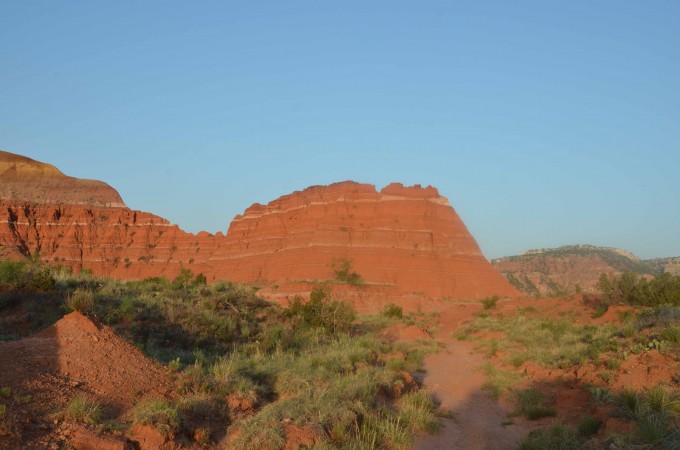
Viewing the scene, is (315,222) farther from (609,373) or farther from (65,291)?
(609,373)

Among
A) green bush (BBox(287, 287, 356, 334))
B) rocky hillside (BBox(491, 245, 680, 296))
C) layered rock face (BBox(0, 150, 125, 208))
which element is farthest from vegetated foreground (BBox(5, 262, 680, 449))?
layered rock face (BBox(0, 150, 125, 208))

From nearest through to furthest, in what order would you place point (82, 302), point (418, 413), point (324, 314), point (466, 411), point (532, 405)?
point (418, 413), point (532, 405), point (466, 411), point (82, 302), point (324, 314)

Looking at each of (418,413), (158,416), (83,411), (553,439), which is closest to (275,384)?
(418,413)

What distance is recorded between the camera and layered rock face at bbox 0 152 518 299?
219 ft

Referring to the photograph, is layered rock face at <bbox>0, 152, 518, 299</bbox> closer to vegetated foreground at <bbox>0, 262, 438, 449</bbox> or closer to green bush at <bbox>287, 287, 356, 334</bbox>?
green bush at <bbox>287, 287, 356, 334</bbox>

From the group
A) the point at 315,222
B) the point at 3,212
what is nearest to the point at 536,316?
the point at 315,222

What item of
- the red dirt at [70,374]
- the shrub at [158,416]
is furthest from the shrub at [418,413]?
the red dirt at [70,374]

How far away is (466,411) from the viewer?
11.4m

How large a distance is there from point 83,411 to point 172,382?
2.45m

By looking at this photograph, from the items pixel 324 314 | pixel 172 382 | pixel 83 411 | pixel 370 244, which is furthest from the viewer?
pixel 370 244

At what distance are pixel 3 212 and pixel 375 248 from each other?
56.1 meters

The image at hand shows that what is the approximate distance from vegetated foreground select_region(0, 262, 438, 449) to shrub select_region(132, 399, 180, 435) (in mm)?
21

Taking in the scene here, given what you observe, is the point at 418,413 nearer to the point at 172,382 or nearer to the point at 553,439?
the point at 553,439

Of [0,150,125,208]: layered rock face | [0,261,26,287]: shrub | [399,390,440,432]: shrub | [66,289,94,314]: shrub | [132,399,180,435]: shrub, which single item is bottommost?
[399,390,440,432]: shrub
